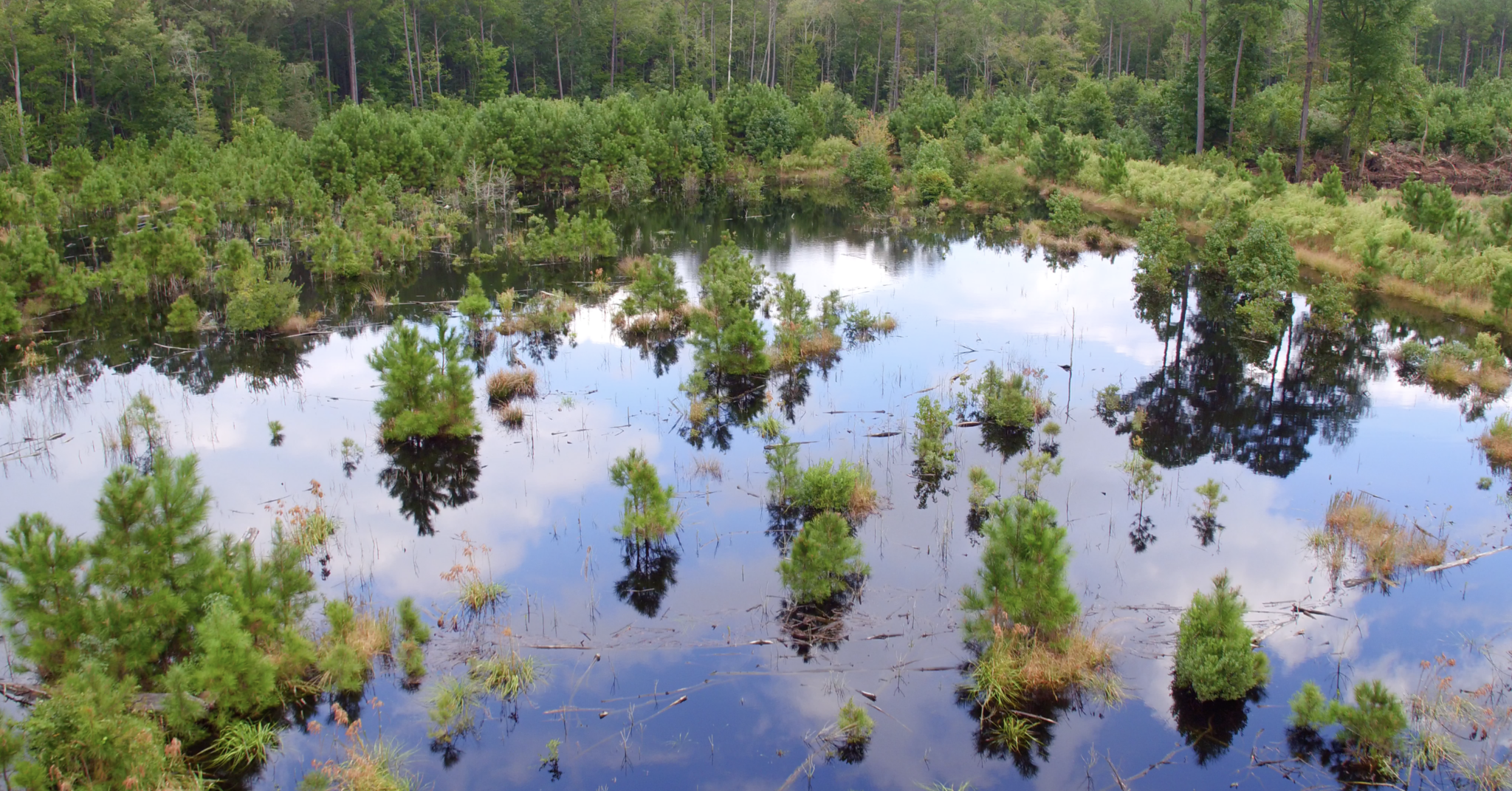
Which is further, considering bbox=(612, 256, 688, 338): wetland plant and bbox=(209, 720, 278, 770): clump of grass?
bbox=(612, 256, 688, 338): wetland plant

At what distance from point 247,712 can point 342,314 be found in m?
13.8

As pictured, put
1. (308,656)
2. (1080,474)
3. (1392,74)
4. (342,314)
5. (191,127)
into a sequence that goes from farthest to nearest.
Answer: (191,127) → (1392,74) → (342,314) → (1080,474) → (308,656)

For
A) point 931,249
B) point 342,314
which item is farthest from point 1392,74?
point 342,314

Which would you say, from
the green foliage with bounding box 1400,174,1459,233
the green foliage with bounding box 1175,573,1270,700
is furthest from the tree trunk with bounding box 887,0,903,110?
the green foliage with bounding box 1175,573,1270,700

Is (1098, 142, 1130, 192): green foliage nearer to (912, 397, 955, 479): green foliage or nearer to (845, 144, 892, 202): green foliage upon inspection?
(845, 144, 892, 202): green foliage

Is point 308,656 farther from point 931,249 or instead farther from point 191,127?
point 191,127

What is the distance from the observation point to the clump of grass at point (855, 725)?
8.34 m

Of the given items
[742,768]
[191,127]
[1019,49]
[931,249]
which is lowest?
[742,768]

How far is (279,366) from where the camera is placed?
1759cm

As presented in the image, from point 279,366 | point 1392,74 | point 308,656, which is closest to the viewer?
point 308,656

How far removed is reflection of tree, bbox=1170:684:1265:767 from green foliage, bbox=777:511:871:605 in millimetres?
3136

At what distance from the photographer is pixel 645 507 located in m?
11.3

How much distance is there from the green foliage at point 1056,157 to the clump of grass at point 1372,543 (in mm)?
27323

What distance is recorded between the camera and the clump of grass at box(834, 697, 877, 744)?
834cm
